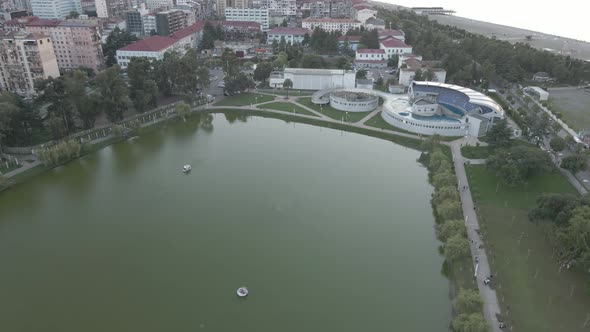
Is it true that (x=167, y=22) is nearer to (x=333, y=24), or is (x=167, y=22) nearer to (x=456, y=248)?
(x=333, y=24)

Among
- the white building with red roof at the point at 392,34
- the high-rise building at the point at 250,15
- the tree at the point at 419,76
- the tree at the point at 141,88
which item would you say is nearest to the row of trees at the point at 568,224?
the tree at the point at 419,76

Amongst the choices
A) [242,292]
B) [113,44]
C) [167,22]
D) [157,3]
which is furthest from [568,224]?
[157,3]

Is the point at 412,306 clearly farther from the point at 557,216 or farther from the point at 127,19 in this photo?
the point at 127,19

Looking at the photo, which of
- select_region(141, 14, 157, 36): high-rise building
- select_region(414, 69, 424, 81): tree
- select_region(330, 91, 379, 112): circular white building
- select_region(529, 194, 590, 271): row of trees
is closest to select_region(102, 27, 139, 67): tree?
select_region(141, 14, 157, 36): high-rise building

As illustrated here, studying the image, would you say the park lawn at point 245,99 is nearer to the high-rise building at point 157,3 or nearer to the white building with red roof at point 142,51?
the white building with red roof at point 142,51

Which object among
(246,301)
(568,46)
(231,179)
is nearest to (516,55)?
(568,46)

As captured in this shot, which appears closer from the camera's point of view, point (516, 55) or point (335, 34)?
point (516, 55)

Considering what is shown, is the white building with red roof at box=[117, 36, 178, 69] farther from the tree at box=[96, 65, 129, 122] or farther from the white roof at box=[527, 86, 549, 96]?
the white roof at box=[527, 86, 549, 96]
